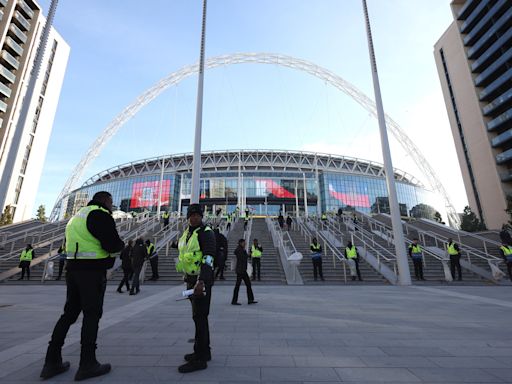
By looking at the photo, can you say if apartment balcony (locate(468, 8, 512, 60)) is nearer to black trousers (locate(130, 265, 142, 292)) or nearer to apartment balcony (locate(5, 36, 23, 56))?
black trousers (locate(130, 265, 142, 292))

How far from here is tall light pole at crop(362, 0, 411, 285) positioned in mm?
11227

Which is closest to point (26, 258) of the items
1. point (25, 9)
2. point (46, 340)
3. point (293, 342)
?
point (46, 340)

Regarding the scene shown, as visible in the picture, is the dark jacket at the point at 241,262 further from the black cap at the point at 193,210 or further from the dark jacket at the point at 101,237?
the dark jacket at the point at 101,237

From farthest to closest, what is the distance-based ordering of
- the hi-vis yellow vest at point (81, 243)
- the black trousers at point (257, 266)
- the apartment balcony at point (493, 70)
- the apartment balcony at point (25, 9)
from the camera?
the apartment balcony at point (25, 9), the apartment balcony at point (493, 70), the black trousers at point (257, 266), the hi-vis yellow vest at point (81, 243)

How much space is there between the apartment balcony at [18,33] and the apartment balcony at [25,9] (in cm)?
401

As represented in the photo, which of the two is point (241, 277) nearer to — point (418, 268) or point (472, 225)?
point (418, 268)

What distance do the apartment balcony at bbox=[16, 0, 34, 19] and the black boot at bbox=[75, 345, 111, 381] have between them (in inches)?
2951

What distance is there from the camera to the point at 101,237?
115 inches

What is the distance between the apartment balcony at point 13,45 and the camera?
161ft

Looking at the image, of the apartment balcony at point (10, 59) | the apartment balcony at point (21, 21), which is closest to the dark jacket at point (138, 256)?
the apartment balcony at point (10, 59)


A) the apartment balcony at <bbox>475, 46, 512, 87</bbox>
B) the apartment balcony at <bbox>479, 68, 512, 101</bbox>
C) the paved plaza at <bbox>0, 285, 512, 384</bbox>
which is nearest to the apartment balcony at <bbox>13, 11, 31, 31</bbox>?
the paved plaza at <bbox>0, 285, 512, 384</bbox>

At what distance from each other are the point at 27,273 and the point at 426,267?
18475mm

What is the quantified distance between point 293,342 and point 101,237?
292 cm

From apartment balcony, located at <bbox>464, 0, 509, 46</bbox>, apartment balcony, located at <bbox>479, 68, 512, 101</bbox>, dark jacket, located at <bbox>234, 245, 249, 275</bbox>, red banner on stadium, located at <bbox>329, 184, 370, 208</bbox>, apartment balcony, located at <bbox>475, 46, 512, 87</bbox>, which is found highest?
apartment balcony, located at <bbox>464, 0, 509, 46</bbox>
